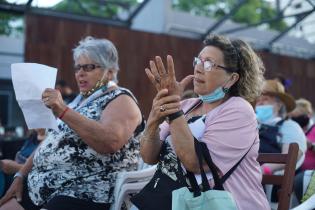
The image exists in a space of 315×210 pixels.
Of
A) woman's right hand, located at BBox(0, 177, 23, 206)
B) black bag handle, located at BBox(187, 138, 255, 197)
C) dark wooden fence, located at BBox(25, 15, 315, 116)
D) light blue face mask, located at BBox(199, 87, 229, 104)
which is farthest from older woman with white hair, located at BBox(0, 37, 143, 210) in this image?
dark wooden fence, located at BBox(25, 15, 315, 116)

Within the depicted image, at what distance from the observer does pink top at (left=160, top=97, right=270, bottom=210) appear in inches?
77.1

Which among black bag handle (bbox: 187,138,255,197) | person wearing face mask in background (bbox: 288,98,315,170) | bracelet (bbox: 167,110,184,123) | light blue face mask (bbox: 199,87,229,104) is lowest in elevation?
person wearing face mask in background (bbox: 288,98,315,170)

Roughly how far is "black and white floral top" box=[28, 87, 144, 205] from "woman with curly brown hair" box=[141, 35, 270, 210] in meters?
0.52

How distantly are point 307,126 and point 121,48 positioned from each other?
156 inches

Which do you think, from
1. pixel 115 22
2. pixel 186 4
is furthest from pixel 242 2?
pixel 186 4

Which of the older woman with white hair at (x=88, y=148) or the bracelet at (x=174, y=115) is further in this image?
the older woman with white hair at (x=88, y=148)

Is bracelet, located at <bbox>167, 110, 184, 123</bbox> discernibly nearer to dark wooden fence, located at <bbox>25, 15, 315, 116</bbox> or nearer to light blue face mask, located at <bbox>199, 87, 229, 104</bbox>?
light blue face mask, located at <bbox>199, 87, 229, 104</bbox>

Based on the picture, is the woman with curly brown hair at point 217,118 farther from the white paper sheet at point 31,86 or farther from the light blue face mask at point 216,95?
the white paper sheet at point 31,86

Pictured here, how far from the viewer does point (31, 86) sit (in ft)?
8.52

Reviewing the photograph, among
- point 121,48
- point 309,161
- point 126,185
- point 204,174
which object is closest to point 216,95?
point 204,174

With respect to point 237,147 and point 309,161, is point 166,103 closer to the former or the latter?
point 237,147

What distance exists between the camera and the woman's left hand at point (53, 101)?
98.8 inches

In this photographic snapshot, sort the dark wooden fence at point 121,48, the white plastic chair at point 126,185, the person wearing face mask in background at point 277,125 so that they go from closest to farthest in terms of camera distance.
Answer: the white plastic chair at point 126,185, the person wearing face mask in background at point 277,125, the dark wooden fence at point 121,48

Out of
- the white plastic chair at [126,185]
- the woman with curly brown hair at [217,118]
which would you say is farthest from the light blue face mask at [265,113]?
the woman with curly brown hair at [217,118]
